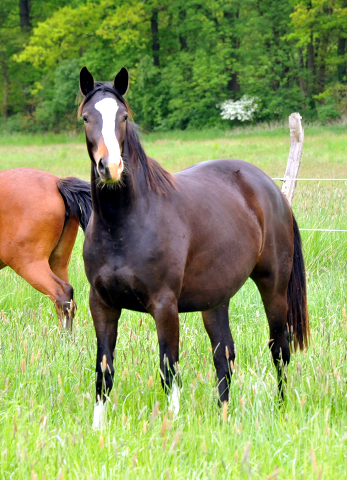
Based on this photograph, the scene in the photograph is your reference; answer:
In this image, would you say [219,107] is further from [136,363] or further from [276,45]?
[136,363]

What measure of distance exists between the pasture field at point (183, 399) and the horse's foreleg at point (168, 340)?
0.29ft

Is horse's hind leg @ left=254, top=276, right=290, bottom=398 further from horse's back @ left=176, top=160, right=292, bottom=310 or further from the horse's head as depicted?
the horse's head

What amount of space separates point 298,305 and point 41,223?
8.02 ft

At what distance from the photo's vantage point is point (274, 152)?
2002 cm

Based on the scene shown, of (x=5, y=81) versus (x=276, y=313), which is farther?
(x=5, y=81)

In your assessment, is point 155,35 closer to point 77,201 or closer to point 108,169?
point 77,201

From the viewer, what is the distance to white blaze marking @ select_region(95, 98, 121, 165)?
2566mm

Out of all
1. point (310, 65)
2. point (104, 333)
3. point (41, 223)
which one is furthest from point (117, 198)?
point (310, 65)

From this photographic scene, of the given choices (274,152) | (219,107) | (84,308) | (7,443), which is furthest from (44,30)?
(7,443)

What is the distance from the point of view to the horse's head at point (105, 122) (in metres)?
2.56

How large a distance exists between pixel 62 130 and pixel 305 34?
15.9m

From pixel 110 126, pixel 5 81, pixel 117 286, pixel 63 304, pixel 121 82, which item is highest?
pixel 5 81

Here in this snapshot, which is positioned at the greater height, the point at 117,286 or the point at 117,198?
the point at 117,198

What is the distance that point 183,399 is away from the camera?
3.10 m
